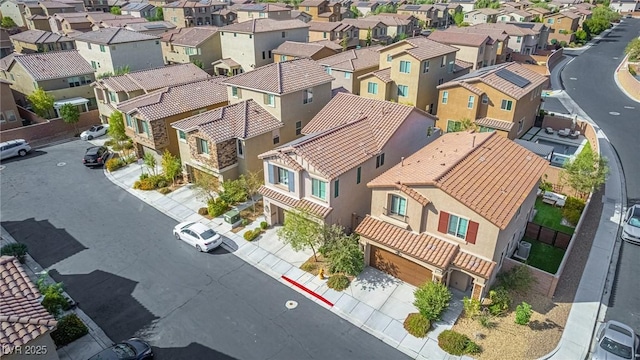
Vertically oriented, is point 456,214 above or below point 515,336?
above

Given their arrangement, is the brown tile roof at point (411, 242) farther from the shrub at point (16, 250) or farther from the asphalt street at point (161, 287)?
the shrub at point (16, 250)

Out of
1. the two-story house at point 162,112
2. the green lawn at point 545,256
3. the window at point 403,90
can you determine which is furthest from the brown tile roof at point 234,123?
the green lawn at point 545,256

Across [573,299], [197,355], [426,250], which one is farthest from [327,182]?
[573,299]

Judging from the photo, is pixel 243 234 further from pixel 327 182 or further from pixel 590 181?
pixel 590 181

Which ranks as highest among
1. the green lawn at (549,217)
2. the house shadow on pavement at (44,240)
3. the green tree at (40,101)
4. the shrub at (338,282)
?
the green tree at (40,101)

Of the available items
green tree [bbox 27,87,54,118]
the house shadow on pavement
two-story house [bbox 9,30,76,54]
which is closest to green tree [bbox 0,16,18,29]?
two-story house [bbox 9,30,76,54]

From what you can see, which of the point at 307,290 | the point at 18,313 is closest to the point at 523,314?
the point at 307,290

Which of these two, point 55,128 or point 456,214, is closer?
point 456,214
